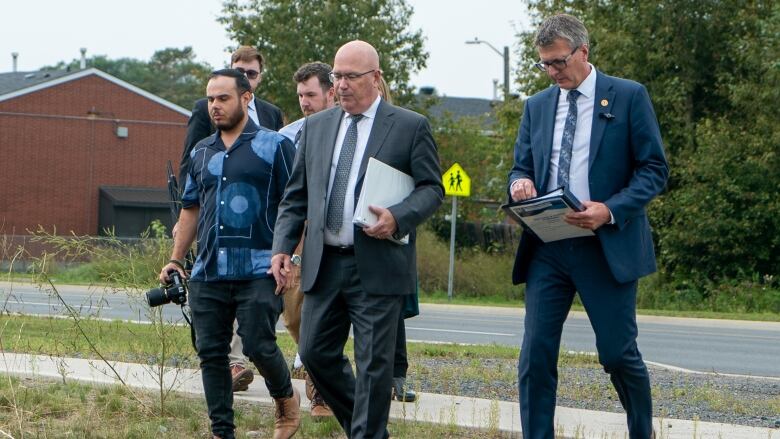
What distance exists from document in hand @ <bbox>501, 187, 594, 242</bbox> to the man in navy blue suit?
2.4 inches

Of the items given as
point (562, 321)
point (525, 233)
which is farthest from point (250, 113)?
point (562, 321)

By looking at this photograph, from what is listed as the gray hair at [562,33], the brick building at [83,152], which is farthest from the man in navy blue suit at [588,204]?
the brick building at [83,152]


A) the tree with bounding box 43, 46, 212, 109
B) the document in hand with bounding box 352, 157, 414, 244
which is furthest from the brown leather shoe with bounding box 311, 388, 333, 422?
the tree with bounding box 43, 46, 212, 109

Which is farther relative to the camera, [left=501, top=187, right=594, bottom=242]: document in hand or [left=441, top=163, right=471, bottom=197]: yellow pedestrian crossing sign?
[left=441, top=163, right=471, bottom=197]: yellow pedestrian crossing sign

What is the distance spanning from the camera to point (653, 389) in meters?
9.41

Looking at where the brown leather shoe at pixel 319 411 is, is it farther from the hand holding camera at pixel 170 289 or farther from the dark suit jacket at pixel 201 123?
the dark suit jacket at pixel 201 123

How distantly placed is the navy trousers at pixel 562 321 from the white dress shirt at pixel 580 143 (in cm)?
26

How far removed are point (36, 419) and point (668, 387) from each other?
15.9 ft

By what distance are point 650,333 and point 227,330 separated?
12552 millimetres

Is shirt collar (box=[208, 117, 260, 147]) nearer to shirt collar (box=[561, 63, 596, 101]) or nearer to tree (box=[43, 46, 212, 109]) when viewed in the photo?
shirt collar (box=[561, 63, 596, 101])

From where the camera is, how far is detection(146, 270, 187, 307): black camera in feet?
21.9

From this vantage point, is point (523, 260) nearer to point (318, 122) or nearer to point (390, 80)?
point (318, 122)

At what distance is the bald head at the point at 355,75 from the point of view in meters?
5.92

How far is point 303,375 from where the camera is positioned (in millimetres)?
8859
